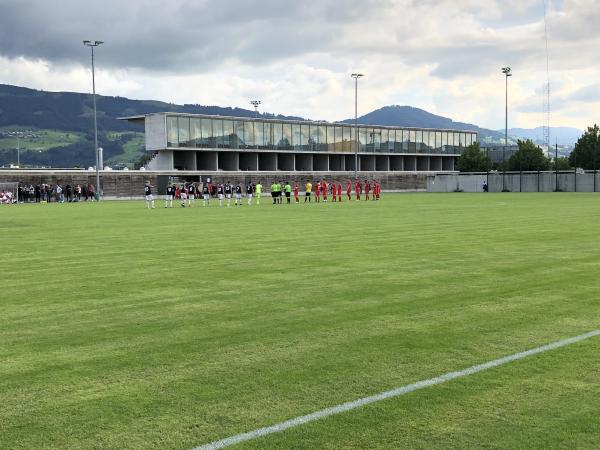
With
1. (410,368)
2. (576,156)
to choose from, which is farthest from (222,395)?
(576,156)

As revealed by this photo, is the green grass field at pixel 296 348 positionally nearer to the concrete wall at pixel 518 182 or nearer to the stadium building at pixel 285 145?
the concrete wall at pixel 518 182

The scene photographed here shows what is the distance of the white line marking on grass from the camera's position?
172 inches

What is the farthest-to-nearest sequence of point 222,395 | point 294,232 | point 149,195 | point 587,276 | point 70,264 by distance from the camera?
point 149,195
point 294,232
point 70,264
point 587,276
point 222,395

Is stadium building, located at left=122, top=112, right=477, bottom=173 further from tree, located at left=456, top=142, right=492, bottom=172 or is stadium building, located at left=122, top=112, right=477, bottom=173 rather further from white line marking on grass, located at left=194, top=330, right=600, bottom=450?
white line marking on grass, located at left=194, top=330, right=600, bottom=450

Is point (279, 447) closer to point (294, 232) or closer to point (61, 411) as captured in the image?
point (61, 411)

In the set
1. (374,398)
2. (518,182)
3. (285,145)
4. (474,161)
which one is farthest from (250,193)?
(474,161)

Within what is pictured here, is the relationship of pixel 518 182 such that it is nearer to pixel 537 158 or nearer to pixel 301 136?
pixel 537 158

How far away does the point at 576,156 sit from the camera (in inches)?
3713

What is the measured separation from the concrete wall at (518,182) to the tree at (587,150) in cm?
1510

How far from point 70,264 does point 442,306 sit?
793 centimetres

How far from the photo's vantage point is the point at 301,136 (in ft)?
336

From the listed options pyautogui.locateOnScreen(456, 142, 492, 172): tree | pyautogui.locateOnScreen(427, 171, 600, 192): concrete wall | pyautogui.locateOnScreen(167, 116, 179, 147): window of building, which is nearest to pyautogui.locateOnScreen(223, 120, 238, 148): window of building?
pyautogui.locateOnScreen(167, 116, 179, 147): window of building

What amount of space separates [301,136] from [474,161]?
27.3 metres

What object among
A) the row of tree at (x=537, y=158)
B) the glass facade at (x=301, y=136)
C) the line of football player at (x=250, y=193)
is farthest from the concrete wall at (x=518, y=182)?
the line of football player at (x=250, y=193)
